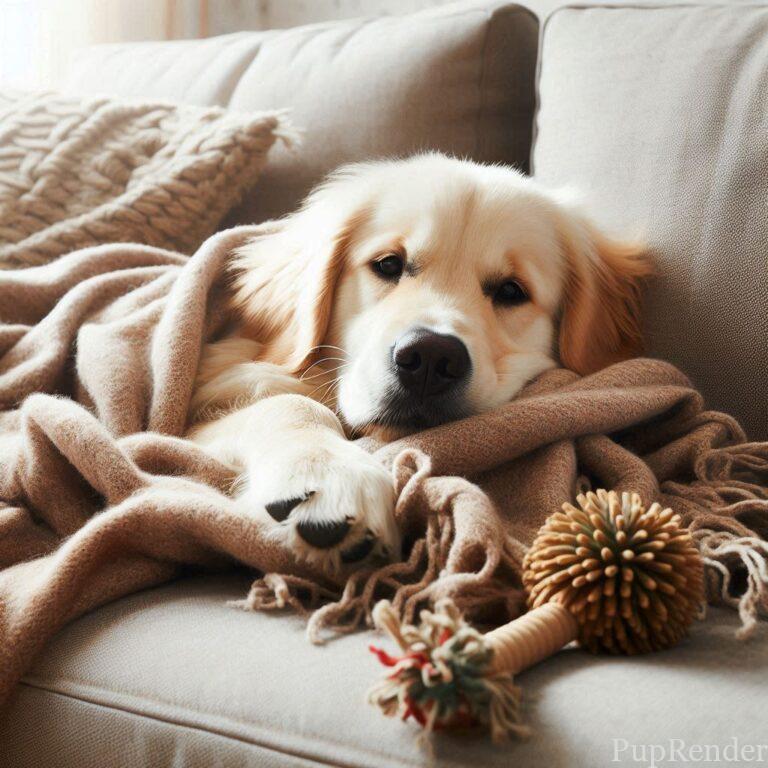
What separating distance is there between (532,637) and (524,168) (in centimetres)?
128

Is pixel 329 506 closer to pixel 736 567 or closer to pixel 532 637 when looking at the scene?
pixel 532 637

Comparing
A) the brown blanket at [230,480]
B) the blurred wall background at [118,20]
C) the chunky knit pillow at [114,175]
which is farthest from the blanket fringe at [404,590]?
the blurred wall background at [118,20]

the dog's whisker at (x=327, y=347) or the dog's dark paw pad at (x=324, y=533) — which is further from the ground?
the dog's dark paw pad at (x=324, y=533)

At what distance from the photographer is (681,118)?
1393mm

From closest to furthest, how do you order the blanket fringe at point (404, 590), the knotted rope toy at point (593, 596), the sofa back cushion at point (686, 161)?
the knotted rope toy at point (593, 596) < the blanket fringe at point (404, 590) < the sofa back cushion at point (686, 161)

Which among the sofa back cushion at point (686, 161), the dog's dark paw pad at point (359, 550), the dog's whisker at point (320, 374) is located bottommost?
the dog's whisker at point (320, 374)

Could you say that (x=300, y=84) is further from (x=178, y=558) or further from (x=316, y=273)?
(x=178, y=558)

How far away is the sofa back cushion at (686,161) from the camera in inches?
50.7

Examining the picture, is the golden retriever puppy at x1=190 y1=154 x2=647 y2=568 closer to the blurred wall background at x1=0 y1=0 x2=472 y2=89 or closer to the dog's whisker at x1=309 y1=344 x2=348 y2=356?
the dog's whisker at x1=309 y1=344 x2=348 y2=356

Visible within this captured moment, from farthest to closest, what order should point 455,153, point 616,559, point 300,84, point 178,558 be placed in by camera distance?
point 300,84
point 455,153
point 178,558
point 616,559

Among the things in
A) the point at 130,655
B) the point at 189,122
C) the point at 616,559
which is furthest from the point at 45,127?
the point at 616,559

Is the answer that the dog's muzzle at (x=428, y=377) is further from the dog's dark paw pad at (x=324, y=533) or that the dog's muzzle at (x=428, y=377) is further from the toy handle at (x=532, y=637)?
the toy handle at (x=532, y=637)

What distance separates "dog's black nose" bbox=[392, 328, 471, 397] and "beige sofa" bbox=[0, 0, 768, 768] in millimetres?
346

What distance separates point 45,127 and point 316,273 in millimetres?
750
